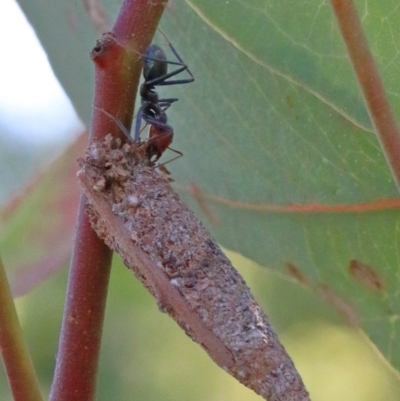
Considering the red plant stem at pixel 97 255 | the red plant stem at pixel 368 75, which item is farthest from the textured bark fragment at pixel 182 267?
the red plant stem at pixel 368 75

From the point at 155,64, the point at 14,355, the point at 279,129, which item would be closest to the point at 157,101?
the point at 155,64

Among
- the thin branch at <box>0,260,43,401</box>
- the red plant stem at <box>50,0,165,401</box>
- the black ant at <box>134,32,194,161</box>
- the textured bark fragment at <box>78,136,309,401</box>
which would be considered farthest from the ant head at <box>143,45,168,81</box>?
the thin branch at <box>0,260,43,401</box>

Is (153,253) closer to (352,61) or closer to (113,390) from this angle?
(352,61)

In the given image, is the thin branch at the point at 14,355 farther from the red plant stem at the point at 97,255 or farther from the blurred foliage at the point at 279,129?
the blurred foliage at the point at 279,129

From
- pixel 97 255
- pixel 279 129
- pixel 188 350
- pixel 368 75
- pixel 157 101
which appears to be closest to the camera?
pixel 368 75

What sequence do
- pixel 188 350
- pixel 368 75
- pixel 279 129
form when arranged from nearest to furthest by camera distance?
pixel 368 75 < pixel 279 129 < pixel 188 350

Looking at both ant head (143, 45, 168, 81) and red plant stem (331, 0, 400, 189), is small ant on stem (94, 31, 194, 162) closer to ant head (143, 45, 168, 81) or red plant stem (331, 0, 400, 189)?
ant head (143, 45, 168, 81)

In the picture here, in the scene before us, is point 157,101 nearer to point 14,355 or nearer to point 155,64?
point 155,64
